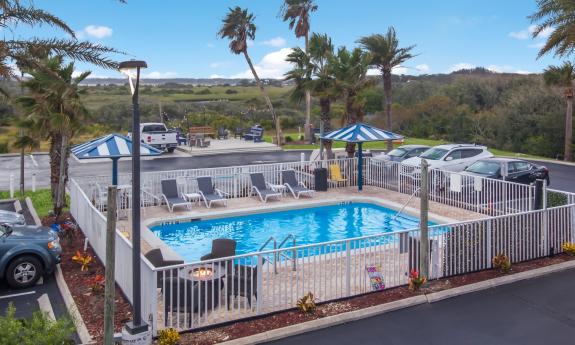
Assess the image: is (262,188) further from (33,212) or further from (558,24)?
(558,24)

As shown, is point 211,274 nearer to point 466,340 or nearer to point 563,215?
point 466,340

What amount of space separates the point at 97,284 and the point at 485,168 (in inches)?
551

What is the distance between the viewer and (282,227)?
1686cm

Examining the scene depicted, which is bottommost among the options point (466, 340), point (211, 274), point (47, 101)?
point (466, 340)

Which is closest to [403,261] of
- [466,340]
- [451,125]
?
[466,340]

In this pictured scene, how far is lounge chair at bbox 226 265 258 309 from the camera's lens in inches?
350

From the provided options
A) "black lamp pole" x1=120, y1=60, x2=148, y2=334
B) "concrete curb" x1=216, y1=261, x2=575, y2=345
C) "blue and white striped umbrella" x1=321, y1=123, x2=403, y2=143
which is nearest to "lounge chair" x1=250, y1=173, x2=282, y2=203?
"blue and white striped umbrella" x1=321, y1=123, x2=403, y2=143

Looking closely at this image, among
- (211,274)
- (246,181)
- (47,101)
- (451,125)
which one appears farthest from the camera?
(451,125)

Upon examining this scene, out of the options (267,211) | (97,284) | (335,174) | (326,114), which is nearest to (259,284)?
(97,284)

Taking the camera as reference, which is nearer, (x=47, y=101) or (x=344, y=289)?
(x=344, y=289)

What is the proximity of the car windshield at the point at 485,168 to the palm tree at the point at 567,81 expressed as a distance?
50.7 ft

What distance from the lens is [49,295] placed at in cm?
1045

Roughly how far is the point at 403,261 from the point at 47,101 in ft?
33.8

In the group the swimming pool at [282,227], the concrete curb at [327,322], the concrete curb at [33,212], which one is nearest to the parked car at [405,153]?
the swimming pool at [282,227]
